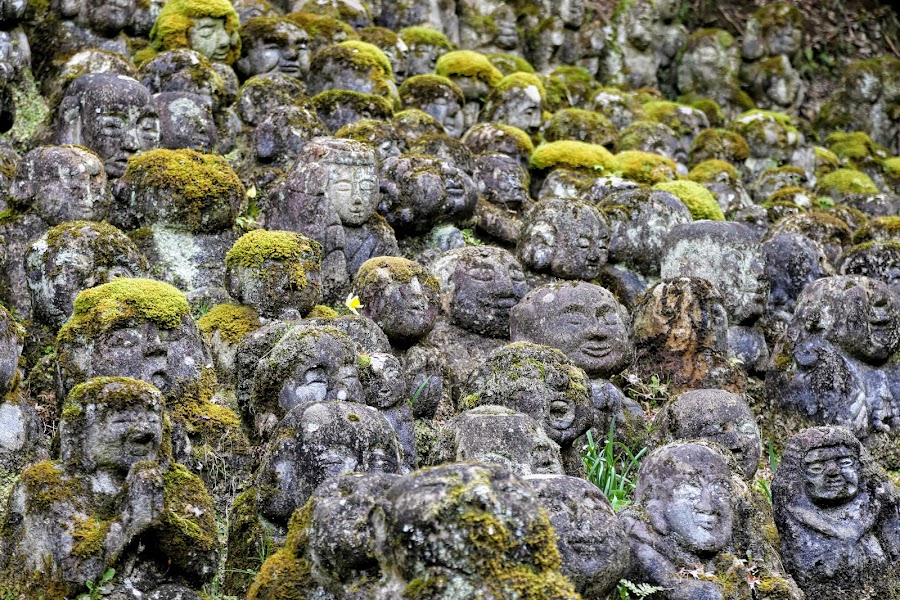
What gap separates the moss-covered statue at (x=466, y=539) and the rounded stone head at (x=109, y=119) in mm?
7631

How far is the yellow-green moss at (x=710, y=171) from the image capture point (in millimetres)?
18000

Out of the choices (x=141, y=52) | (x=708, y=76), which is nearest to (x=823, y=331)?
(x=141, y=52)

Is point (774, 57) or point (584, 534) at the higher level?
point (584, 534)

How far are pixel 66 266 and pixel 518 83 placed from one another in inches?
368

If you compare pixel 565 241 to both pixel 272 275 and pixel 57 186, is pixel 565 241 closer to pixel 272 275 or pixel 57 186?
pixel 272 275

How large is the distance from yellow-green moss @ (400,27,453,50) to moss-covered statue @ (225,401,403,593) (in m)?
12.1

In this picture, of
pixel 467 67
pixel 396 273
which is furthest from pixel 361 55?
pixel 396 273

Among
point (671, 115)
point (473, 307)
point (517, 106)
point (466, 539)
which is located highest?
point (466, 539)

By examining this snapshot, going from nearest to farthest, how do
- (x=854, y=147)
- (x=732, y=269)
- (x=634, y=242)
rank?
(x=732, y=269) → (x=634, y=242) → (x=854, y=147)

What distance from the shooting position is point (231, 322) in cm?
1067

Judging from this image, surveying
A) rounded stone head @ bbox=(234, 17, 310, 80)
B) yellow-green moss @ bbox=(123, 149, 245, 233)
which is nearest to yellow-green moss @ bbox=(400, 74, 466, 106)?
rounded stone head @ bbox=(234, 17, 310, 80)

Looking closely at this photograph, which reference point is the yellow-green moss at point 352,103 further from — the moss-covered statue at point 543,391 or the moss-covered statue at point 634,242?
the moss-covered statue at point 543,391

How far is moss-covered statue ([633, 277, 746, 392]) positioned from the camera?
487 inches

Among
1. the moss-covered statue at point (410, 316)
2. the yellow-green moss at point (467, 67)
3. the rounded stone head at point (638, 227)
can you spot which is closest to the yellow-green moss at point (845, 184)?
the yellow-green moss at point (467, 67)
